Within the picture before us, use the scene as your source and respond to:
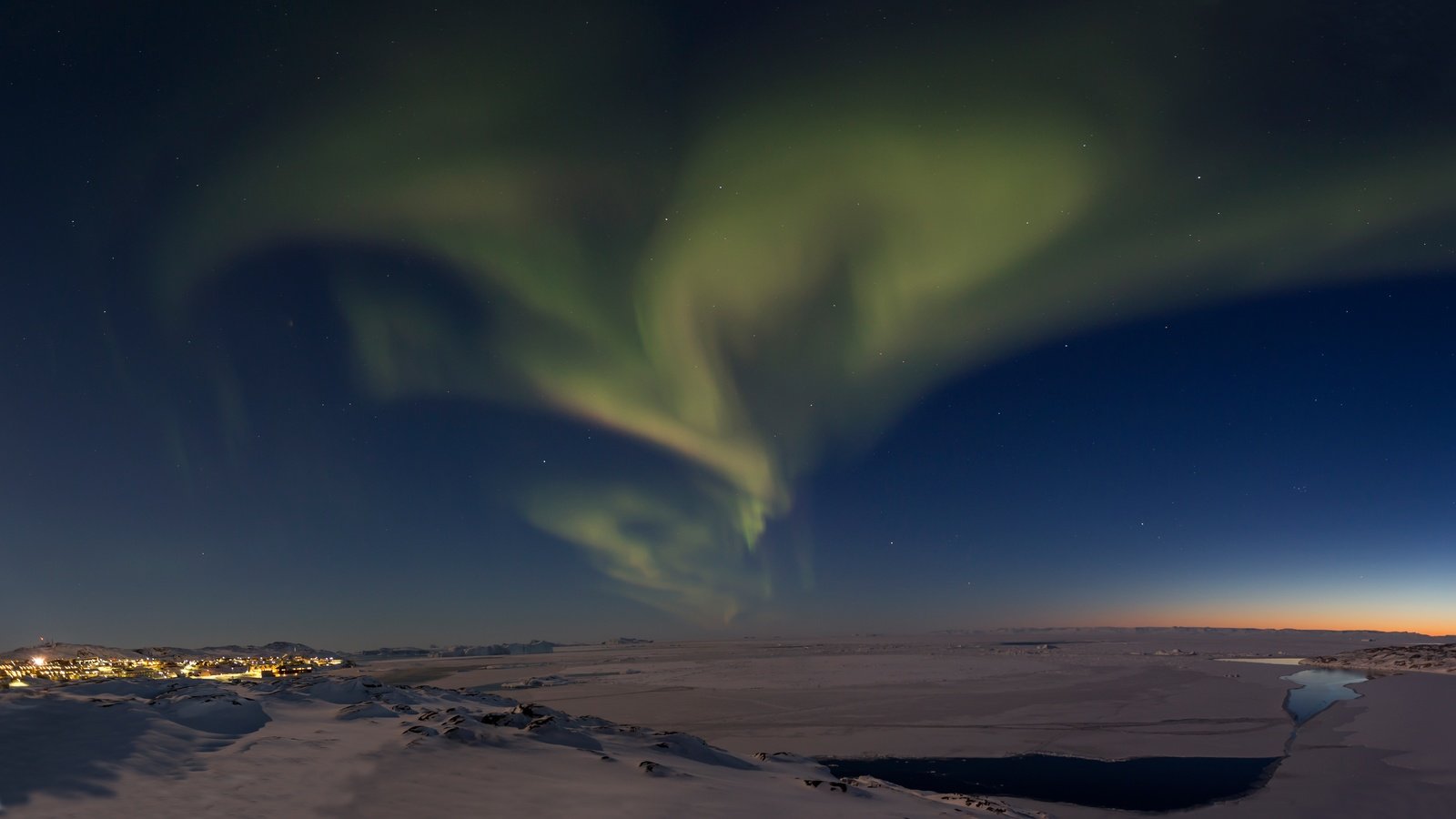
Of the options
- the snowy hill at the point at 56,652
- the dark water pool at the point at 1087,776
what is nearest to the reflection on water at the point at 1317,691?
the dark water pool at the point at 1087,776

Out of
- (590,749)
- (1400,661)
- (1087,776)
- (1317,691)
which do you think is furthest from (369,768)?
(1400,661)

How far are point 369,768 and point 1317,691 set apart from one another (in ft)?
218

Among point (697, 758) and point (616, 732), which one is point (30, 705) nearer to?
point (616, 732)

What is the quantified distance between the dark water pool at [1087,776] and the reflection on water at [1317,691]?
15728 mm

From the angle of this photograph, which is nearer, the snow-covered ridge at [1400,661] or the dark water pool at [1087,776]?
the dark water pool at [1087,776]

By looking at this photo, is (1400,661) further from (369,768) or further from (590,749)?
(369,768)

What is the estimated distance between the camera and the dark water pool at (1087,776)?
22.1 meters

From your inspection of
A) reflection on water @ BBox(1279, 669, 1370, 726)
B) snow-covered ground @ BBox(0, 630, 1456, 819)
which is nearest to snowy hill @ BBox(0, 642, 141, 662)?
snow-covered ground @ BBox(0, 630, 1456, 819)

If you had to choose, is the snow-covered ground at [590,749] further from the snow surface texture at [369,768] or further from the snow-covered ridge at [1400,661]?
the snow-covered ridge at [1400,661]

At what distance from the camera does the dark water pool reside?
22094mm

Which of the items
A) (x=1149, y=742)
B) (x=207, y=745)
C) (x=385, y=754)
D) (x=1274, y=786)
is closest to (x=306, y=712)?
(x=207, y=745)

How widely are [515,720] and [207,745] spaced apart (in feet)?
25.0

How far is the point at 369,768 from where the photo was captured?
14.7 metres

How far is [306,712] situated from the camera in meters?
21.8
